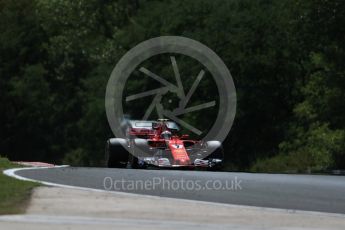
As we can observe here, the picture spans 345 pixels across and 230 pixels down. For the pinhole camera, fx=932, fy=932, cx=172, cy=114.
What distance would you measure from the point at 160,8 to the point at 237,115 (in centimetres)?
1291

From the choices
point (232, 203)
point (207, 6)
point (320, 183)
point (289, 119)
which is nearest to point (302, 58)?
point (289, 119)

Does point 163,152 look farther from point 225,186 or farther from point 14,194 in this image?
point 14,194

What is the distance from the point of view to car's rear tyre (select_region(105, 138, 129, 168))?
987 inches

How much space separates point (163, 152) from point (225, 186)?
8.17 m

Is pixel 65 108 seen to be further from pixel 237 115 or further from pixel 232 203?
pixel 232 203

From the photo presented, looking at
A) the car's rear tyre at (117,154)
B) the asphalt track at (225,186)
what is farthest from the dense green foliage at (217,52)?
the asphalt track at (225,186)

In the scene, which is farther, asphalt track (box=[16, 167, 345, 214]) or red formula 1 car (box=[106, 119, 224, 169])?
red formula 1 car (box=[106, 119, 224, 169])

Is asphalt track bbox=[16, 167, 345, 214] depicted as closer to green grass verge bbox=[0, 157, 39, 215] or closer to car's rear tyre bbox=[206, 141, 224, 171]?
green grass verge bbox=[0, 157, 39, 215]

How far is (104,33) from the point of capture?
228ft

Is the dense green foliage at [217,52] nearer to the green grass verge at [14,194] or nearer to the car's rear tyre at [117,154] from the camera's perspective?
the car's rear tyre at [117,154]

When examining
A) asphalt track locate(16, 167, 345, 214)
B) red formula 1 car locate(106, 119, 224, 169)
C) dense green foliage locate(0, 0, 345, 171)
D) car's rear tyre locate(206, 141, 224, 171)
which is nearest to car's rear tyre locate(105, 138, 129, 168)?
red formula 1 car locate(106, 119, 224, 169)

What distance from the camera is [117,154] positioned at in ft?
82.5

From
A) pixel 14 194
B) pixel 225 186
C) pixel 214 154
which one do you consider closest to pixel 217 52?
pixel 214 154

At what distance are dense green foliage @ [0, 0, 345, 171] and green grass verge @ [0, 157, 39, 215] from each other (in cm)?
Answer: 2275
